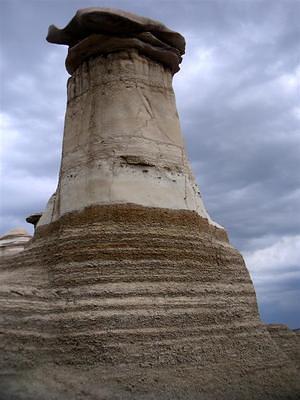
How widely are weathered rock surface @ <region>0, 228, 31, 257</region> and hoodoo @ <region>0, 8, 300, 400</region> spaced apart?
860 centimetres

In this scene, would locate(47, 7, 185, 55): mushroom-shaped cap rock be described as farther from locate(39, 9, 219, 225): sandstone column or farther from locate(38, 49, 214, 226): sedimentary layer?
locate(38, 49, 214, 226): sedimentary layer

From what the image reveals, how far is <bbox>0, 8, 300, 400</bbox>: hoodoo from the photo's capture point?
27.8ft

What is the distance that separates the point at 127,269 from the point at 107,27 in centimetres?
479

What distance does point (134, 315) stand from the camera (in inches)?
351

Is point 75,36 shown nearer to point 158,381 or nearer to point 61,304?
point 61,304

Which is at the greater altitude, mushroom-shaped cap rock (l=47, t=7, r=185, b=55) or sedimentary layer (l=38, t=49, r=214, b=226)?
mushroom-shaped cap rock (l=47, t=7, r=185, b=55)

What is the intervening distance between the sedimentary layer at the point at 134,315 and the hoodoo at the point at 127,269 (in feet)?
0.07

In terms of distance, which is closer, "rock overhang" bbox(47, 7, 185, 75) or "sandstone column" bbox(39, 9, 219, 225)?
"sandstone column" bbox(39, 9, 219, 225)

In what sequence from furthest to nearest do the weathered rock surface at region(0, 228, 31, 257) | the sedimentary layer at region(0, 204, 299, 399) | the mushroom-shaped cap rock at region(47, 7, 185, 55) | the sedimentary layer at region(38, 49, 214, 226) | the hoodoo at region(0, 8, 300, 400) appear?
1. the weathered rock surface at region(0, 228, 31, 257)
2. the mushroom-shaped cap rock at region(47, 7, 185, 55)
3. the sedimentary layer at region(38, 49, 214, 226)
4. the hoodoo at region(0, 8, 300, 400)
5. the sedimentary layer at region(0, 204, 299, 399)

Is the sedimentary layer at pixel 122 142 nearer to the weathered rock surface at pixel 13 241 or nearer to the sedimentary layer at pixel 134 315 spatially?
the sedimentary layer at pixel 134 315

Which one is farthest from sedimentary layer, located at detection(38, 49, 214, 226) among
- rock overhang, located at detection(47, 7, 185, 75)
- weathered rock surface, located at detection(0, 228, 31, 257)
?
weathered rock surface, located at detection(0, 228, 31, 257)

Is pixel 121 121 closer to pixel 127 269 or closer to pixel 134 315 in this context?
pixel 127 269

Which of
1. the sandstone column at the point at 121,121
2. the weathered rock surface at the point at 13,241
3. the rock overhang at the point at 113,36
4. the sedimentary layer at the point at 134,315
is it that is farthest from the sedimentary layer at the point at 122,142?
the weathered rock surface at the point at 13,241

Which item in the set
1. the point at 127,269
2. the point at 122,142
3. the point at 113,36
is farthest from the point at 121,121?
the point at 127,269
